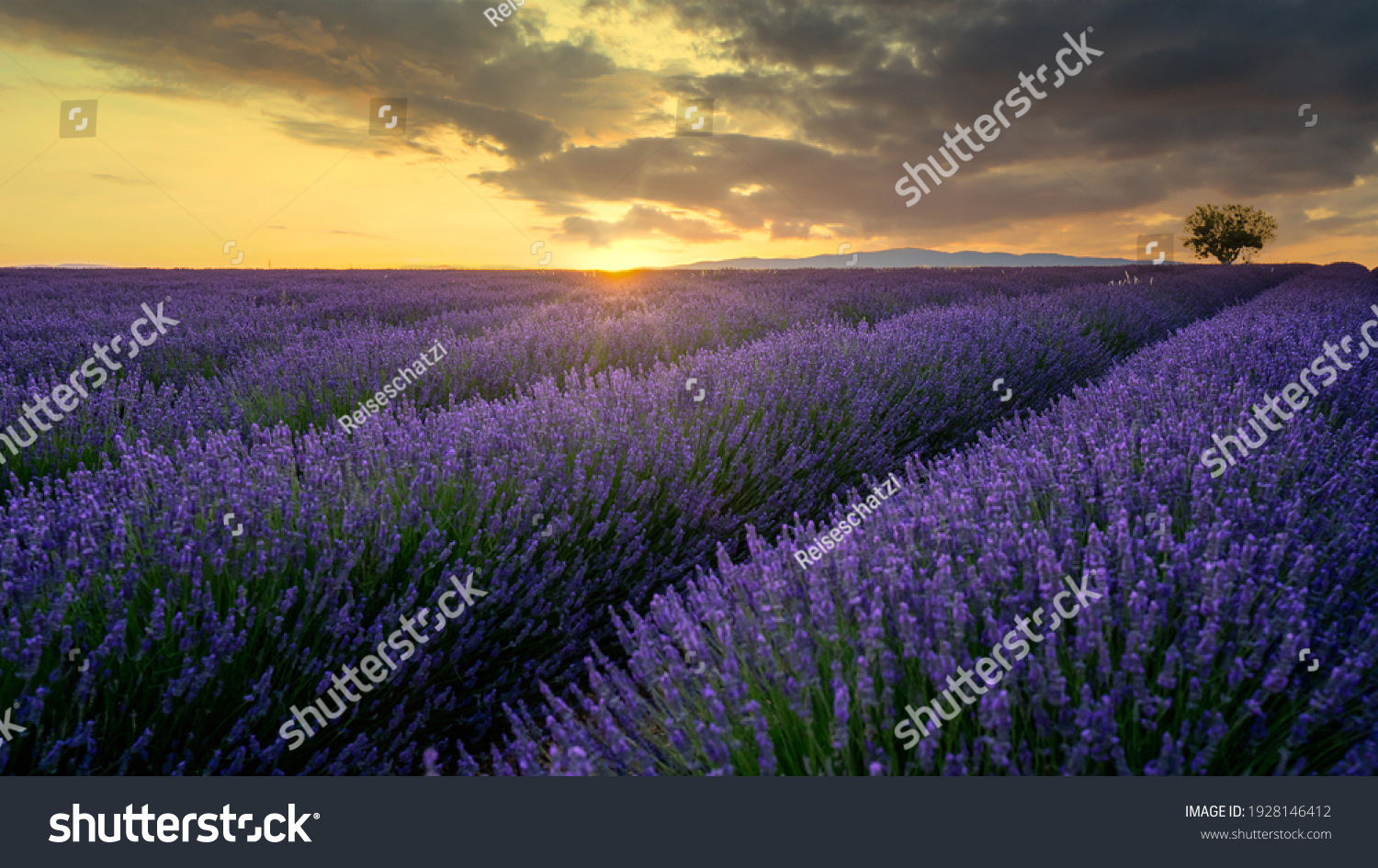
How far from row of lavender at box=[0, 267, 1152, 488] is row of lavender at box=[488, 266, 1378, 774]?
2427mm

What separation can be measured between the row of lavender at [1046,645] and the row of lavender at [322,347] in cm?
243

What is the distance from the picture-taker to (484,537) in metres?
1.90

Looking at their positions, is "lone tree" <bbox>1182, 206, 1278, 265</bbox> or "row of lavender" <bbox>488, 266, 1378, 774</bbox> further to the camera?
"lone tree" <bbox>1182, 206, 1278, 265</bbox>

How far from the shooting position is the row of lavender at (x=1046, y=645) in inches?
38.9

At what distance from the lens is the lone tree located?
4406 centimetres

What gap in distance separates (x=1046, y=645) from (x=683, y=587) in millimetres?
1554

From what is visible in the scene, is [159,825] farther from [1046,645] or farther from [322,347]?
[322,347]

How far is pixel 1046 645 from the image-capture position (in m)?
1.02

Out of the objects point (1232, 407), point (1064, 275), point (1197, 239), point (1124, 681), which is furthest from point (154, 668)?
point (1197, 239)
